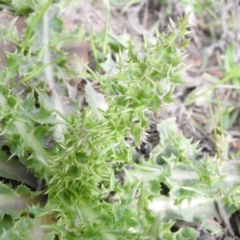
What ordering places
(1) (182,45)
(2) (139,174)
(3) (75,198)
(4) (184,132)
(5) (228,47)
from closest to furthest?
(1) (182,45) → (3) (75,198) → (2) (139,174) → (4) (184,132) → (5) (228,47)

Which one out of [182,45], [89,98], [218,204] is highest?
[182,45]

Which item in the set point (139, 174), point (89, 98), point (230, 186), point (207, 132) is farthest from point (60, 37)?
point (230, 186)

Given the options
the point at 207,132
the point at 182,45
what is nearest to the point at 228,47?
→ the point at 207,132

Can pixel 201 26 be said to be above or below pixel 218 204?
above

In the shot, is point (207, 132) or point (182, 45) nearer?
point (182, 45)

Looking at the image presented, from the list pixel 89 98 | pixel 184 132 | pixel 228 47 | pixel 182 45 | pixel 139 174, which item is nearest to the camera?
pixel 182 45

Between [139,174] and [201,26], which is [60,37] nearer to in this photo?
[139,174]

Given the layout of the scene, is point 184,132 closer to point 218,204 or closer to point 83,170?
point 218,204

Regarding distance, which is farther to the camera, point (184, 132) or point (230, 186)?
point (184, 132)

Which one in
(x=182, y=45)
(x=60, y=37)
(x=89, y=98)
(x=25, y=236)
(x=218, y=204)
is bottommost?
(x=218, y=204)
